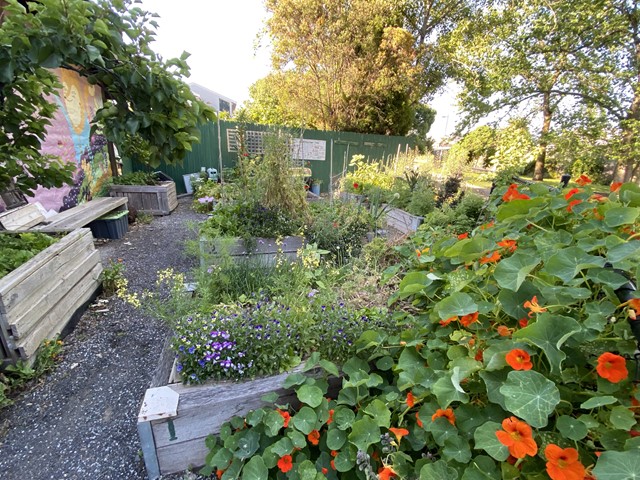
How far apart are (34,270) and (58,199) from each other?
2.90 meters

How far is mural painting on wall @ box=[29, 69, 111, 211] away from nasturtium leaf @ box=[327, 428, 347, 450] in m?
4.41

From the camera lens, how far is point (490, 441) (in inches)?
28.3

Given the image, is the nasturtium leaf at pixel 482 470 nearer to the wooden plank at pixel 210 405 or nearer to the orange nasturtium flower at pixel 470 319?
the orange nasturtium flower at pixel 470 319

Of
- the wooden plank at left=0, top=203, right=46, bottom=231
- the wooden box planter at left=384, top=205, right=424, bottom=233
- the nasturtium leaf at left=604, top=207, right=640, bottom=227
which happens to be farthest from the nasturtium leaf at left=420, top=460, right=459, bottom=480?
the wooden plank at left=0, top=203, right=46, bottom=231

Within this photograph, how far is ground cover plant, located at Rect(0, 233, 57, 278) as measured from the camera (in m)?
1.94

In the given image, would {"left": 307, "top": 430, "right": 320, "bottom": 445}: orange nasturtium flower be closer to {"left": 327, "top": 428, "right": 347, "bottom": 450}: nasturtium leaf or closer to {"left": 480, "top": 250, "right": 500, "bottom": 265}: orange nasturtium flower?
{"left": 327, "top": 428, "right": 347, "bottom": 450}: nasturtium leaf

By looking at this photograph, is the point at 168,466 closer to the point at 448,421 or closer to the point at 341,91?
the point at 448,421

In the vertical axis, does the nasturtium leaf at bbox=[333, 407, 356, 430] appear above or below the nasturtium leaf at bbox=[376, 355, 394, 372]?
below

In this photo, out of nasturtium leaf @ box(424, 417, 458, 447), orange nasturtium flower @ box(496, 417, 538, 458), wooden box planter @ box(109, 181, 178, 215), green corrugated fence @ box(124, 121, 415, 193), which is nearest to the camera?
orange nasturtium flower @ box(496, 417, 538, 458)

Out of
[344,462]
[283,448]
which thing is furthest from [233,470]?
[344,462]

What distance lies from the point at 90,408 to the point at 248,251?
149 centimetres

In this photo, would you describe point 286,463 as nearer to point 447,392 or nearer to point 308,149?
point 447,392

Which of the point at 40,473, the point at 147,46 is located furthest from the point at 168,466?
the point at 147,46

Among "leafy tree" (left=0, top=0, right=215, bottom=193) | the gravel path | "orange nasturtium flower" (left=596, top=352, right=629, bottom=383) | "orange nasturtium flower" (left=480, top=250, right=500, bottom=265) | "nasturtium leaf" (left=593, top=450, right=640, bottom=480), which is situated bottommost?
the gravel path
